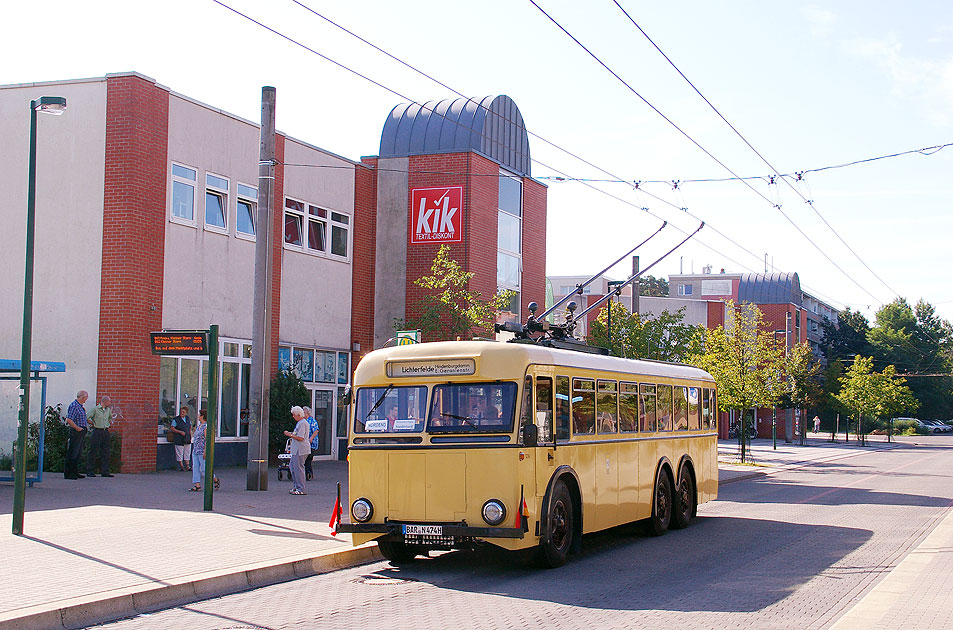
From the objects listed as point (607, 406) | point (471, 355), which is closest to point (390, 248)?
point (607, 406)

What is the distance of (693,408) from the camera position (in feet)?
57.1

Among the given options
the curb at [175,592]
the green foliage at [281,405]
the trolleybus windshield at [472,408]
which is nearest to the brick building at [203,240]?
the green foliage at [281,405]

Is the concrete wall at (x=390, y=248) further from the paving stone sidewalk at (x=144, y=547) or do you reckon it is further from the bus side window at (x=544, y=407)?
the bus side window at (x=544, y=407)

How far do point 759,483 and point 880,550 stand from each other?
14.5 meters

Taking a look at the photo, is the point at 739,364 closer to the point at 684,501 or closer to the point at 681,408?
the point at 681,408

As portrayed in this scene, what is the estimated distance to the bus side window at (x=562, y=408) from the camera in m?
12.0

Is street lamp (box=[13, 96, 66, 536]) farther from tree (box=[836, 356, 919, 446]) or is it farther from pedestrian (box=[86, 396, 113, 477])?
tree (box=[836, 356, 919, 446])

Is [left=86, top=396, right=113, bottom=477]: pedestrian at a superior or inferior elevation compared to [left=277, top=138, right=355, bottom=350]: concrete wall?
inferior

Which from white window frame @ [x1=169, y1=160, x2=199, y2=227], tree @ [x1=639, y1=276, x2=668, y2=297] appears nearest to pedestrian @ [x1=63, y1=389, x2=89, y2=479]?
white window frame @ [x1=169, y1=160, x2=199, y2=227]

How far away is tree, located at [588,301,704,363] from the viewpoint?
1257 inches

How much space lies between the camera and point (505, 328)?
14352mm

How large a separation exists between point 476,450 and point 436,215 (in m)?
20.6

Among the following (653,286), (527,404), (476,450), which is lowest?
(476,450)

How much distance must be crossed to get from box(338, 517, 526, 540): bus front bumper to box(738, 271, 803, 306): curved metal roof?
7280 centimetres
